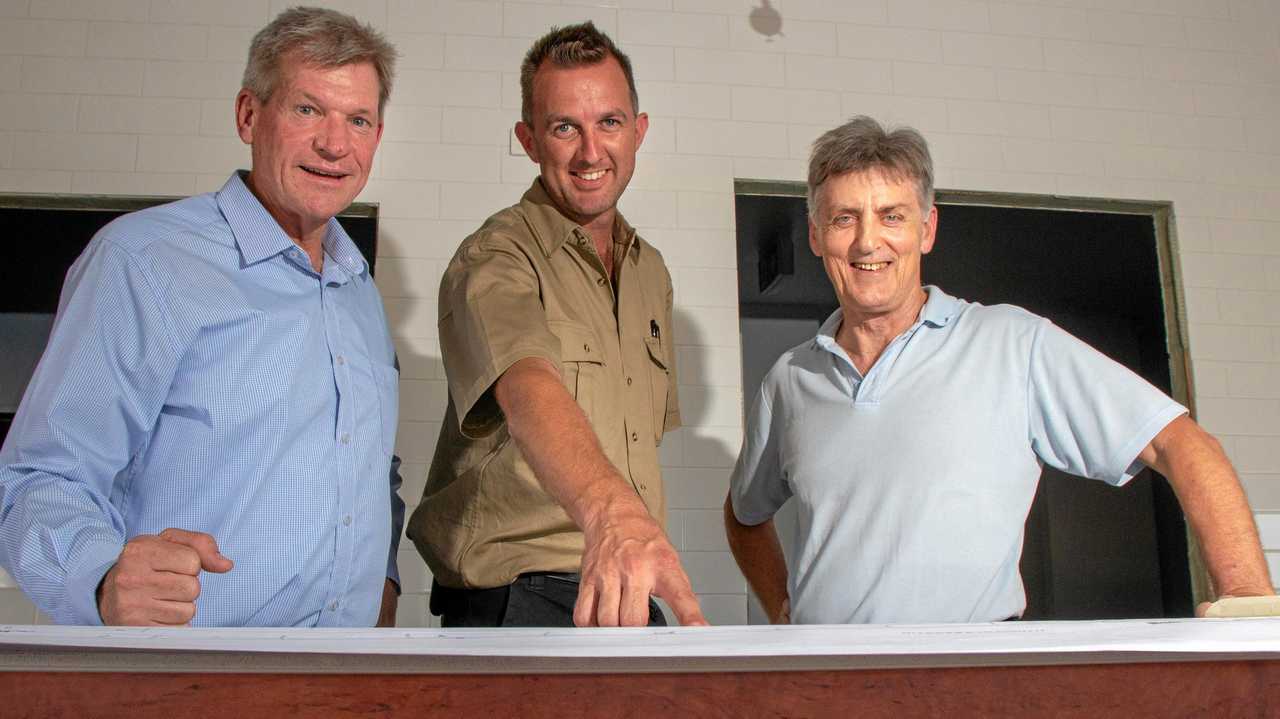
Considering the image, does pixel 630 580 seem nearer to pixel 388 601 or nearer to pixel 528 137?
A: pixel 388 601

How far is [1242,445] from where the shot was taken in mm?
3711

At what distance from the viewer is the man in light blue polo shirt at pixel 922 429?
1662mm

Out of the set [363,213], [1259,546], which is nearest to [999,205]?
[363,213]

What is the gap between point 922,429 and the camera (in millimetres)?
1766

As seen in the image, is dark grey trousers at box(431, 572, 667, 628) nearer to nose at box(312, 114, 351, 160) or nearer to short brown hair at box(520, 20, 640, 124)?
nose at box(312, 114, 351, 160)

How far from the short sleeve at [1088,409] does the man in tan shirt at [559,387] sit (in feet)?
2.31

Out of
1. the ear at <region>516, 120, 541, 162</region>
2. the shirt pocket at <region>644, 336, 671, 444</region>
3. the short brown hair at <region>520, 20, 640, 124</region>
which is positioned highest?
the short brown hair at <region>520, 20, 640, 124</region>

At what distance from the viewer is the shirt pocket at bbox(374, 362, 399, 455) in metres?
1.72

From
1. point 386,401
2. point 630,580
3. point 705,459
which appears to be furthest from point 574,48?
point 705,459

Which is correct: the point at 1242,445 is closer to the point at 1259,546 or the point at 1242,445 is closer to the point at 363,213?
the point at 1259,546

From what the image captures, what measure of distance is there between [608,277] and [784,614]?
2.40 feet

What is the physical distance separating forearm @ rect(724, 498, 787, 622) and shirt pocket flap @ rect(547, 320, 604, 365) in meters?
0.52

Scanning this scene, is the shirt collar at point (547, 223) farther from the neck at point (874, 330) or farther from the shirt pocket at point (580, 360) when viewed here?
the neck at point (874, 330)

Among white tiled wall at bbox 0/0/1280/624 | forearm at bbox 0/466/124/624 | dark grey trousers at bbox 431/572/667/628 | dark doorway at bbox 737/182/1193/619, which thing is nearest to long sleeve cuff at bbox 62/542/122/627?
forearm at bbox 0/466/124/624
